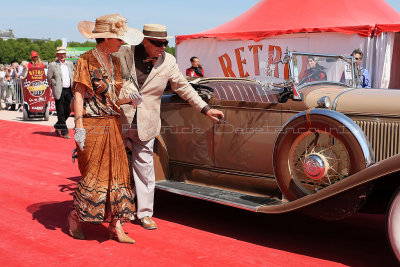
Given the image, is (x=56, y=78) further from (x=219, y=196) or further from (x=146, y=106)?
(x=219, y=196)

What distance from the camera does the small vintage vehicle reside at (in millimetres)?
3648

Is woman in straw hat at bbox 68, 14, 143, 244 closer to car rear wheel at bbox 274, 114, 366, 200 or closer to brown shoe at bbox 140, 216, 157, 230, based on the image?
brown shoe at bbox 140, 216, 157, 230

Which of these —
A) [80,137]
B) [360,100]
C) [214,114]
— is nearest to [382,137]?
[360,100]

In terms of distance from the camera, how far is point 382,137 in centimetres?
393

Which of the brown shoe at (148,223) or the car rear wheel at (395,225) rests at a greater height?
the car rear wheel at (395,225)

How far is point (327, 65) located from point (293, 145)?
1.19 m

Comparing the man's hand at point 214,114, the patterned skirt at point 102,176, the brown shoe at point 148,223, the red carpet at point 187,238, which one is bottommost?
the red carpet at point 187,238

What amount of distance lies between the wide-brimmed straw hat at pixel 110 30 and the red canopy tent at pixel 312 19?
8.10 m

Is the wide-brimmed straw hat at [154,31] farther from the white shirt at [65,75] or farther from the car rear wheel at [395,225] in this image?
the white shirt at [65,75]

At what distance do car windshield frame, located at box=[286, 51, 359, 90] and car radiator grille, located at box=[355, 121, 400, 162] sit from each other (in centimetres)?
70

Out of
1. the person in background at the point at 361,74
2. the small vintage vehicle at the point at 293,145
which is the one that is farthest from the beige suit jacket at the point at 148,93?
the person in background at the point at 361,74

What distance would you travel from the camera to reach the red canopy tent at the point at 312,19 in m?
11.3

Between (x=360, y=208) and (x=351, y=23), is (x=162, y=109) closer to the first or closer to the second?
(x=360, y=208)

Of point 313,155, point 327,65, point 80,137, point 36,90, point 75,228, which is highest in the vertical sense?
point 327,65
